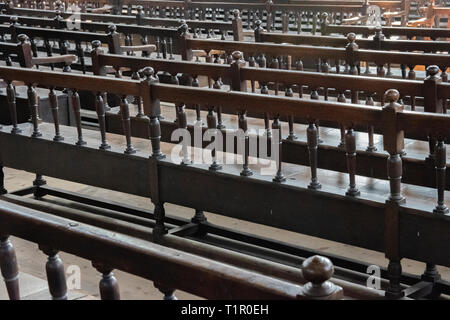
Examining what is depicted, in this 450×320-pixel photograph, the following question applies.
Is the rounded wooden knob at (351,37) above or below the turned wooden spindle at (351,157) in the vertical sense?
above

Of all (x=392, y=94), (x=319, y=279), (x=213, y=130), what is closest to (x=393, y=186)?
(x=392, y=94)

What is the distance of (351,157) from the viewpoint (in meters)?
3.47

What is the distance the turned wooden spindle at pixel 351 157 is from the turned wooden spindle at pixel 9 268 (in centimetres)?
184

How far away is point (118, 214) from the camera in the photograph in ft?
16.7

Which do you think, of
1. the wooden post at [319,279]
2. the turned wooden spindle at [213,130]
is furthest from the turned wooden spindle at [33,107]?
the wooden post at [319,279]

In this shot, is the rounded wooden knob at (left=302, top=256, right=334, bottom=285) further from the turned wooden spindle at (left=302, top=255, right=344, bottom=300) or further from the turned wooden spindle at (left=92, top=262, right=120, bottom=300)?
the turned wooden spindle at (left=92, top=262, right=120, bottom=300)

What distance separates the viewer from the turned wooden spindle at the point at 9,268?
2.07 metres

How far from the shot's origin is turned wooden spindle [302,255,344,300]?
1.42 meters

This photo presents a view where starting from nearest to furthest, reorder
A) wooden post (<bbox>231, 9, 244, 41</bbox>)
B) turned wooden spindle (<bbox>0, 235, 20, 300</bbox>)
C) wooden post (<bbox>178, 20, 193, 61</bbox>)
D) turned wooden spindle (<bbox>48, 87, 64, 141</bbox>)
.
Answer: turned wooden spindle (<bbox>0, 235, 20, 300</bbox>) → turned wooden spindle (<bbox>48, 87, 64, 141</bbox>) → wooden post (<bbox>178, 20, 193, 61</bbox>) → wooden post (<bbox>231, 9, 244, 41</bbox>)

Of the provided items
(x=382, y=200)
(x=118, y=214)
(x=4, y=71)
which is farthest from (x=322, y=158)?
(x=4, y=71)

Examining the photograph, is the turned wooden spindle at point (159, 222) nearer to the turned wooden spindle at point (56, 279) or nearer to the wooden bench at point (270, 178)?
the wooden bench at point (270, 178)

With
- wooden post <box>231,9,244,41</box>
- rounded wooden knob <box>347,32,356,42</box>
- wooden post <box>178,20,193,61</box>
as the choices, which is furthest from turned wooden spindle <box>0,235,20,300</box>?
wooden post <box>231,9,244,41</box>

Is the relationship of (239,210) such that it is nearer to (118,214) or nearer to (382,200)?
(382,200)
